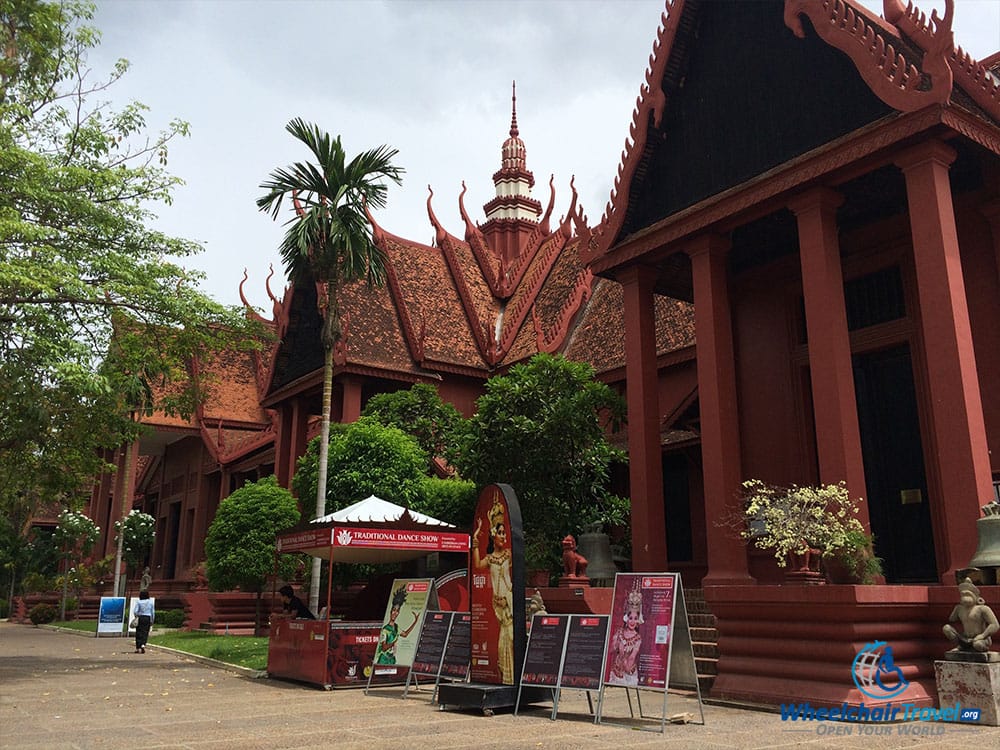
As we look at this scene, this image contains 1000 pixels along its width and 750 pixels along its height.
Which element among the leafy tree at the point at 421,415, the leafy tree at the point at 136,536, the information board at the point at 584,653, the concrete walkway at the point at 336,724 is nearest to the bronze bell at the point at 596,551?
the concrete walkway at the point at 336,724

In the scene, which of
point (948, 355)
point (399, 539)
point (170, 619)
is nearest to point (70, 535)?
point (170, 619)

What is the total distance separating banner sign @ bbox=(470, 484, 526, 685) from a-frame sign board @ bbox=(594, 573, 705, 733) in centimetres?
93

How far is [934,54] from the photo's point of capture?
872 centimetres

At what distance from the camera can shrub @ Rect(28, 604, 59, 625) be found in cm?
3169

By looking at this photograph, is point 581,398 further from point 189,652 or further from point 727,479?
point 189,652

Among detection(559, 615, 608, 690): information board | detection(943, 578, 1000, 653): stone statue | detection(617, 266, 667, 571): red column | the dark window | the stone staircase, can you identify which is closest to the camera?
detection(943, 578, 1000, 653): stone statue

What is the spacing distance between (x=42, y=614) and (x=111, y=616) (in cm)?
1144

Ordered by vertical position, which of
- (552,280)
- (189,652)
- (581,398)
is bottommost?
(189,652)

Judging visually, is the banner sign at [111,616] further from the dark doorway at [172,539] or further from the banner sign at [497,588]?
the banner sign at [497,588]

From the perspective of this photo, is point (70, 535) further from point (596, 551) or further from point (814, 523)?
point (814, 523)

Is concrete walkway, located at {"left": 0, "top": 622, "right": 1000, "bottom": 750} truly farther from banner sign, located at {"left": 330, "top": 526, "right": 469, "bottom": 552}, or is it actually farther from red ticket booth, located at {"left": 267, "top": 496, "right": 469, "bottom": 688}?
banner sign, located at {"left": 330, "top": 526, "right": 469, "bottom": 552}

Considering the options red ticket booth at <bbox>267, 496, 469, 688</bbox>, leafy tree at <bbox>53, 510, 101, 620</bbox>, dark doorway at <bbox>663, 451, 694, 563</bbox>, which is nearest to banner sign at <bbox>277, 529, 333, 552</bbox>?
red ticket booth at <bbox>267, 496, 469, 688</bbox>

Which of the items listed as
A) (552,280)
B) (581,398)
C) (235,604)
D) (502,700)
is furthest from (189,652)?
(552,280)

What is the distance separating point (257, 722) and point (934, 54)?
30.5 feet
